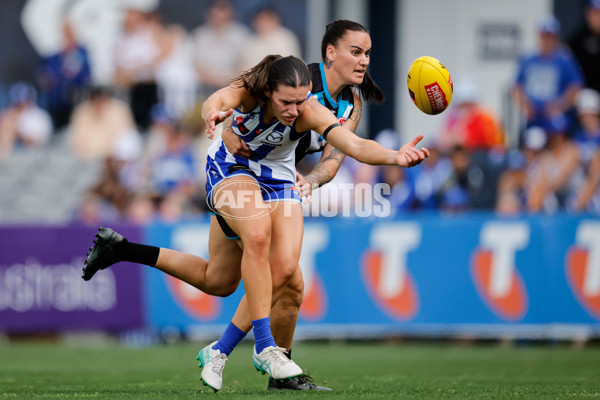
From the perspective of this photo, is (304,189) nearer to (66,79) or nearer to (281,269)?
(281,269)

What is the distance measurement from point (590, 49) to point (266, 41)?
16.3 ft

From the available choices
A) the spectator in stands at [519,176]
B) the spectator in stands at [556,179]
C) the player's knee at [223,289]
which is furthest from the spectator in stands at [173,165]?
the player's knee at [223,289]

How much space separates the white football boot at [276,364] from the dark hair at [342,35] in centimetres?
200

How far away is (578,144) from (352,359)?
14.4 feet

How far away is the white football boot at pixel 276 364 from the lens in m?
6.23

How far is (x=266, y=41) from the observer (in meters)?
16.2

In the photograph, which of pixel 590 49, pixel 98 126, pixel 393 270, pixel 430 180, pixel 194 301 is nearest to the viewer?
pixel 393 270

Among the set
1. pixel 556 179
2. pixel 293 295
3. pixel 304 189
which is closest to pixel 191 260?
pixel 293 295

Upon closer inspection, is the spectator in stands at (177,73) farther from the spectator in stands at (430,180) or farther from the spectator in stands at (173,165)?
the spectator in stands at (430,180)

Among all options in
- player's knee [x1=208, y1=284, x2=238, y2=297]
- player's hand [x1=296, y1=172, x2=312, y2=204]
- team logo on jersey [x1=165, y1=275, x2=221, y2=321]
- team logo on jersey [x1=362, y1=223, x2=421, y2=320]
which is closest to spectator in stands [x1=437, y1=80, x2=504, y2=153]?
team logo on jersey [x1=362, y1=223, x2=421, y2=320]

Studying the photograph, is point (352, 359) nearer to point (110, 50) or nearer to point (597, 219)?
point (597, 219)

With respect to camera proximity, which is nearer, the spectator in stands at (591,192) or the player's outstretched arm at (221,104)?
the player's outstretched arm at (221,104)

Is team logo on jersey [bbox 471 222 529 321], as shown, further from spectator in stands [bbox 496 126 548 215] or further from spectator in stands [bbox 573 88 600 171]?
spectator in stands [bbox 573 88 600 171]

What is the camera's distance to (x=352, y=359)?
32.9 ft
